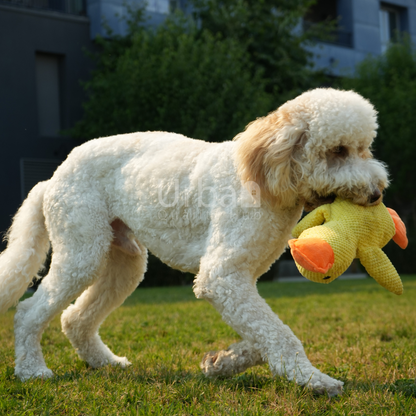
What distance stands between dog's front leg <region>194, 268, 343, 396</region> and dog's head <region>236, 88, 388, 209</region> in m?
0.54

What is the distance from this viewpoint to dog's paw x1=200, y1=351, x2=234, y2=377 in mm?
3070

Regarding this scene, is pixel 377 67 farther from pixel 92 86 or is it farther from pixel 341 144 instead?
pixel 341 144

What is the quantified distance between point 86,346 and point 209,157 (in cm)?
169

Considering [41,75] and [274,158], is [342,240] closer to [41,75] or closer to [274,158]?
[274,158]

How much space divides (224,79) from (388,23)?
12.4m

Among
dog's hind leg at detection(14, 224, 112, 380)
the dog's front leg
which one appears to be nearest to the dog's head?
the dog's front leg

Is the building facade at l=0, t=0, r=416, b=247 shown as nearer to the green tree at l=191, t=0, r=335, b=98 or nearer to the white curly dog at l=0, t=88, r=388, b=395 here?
the green tree at l=191, t=0, r=335, b=98

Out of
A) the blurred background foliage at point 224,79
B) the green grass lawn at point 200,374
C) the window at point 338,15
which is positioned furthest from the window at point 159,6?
the green grass lawn at point 200,374

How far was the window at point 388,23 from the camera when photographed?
849 inches

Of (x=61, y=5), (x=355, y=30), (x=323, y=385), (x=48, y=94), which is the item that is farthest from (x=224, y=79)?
(x=323, y=385)

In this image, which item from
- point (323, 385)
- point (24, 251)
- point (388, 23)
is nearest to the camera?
point (323, 385)

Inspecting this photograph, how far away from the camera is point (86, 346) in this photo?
3.84 meters

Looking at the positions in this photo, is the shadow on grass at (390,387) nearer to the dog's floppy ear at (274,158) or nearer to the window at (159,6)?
the dog's floppy ear at (274,158)

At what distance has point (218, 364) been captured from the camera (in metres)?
3.10
